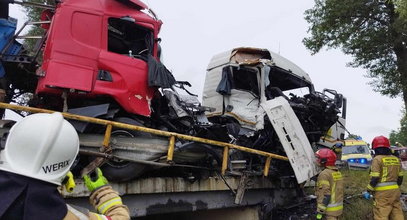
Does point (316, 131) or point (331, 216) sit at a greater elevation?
point (316, 131)

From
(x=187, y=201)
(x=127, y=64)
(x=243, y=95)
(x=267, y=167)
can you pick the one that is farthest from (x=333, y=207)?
(x=127, y=64)

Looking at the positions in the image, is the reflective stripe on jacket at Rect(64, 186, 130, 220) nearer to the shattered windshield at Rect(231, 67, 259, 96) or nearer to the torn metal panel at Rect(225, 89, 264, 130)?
the torn metal panel at Rect(225, 89, 264, 130)

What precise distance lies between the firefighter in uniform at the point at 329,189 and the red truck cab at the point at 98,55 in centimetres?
259

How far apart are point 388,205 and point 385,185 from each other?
0.90 ft

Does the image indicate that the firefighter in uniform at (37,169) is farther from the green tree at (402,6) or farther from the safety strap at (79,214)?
the green tree at (402,6)

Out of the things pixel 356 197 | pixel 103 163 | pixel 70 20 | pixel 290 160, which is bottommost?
pixel 356 197

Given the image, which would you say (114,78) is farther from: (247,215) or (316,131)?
(316,131)

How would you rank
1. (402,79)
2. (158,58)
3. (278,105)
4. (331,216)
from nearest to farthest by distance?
1. (158,58)
2. (331,216)
3. (278,105)
4. (402,79)

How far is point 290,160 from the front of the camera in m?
5.45

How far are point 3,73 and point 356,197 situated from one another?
18.6 feet

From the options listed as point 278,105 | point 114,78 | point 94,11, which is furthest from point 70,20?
point 278,105

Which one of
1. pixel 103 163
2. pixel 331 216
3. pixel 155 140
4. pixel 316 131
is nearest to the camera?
pixel 103 163

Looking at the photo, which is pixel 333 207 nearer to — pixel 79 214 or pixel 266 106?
pixel 266 106

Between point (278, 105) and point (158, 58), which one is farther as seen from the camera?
point (278, 105)
